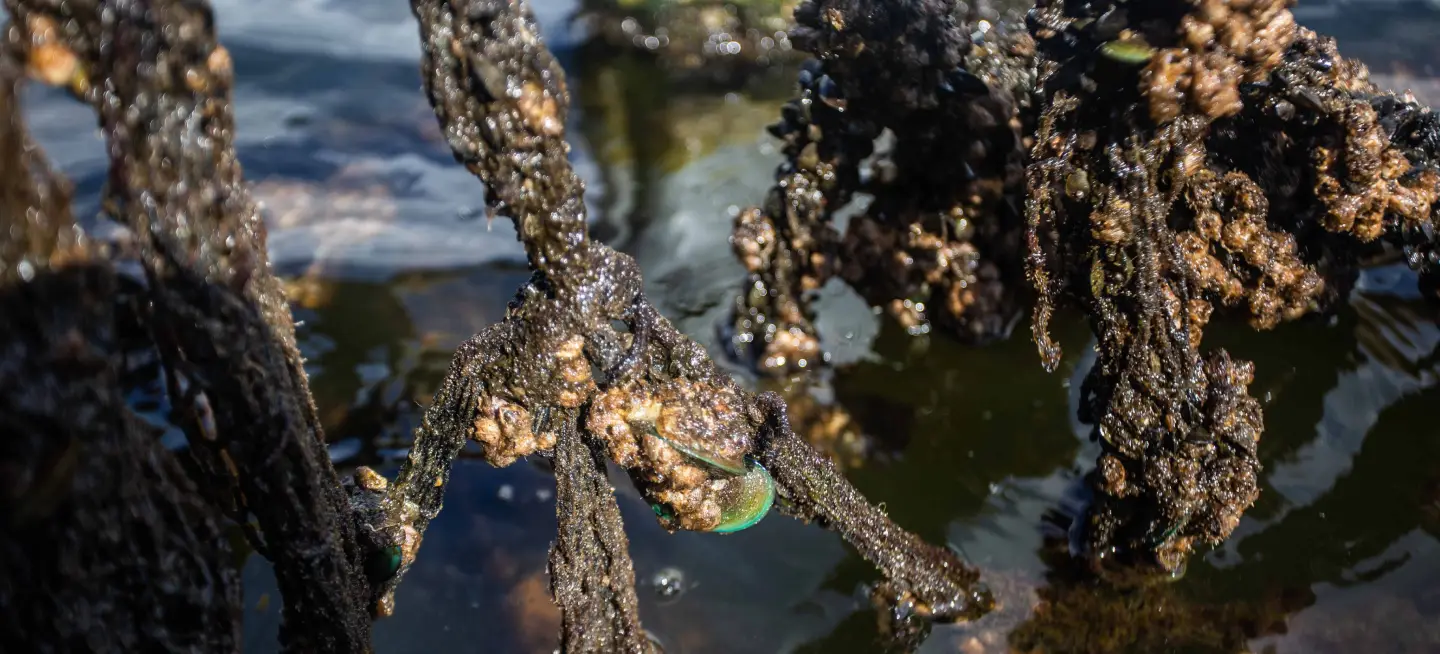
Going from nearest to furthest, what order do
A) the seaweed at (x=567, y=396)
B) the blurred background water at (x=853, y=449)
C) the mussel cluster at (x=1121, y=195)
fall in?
the seaweed at (x=567, y=396) → the mussel cluster at (x=1121, y=195) → the blurred background water at (x=853, y=449)

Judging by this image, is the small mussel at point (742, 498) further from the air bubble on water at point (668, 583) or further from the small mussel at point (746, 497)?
the air bubble on water at point (668, 583)

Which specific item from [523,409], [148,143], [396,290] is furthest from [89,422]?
[396,290]

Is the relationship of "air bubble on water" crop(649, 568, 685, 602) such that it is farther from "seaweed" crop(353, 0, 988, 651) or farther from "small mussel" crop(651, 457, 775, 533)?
"small mussel" crop(651, 457, 775, 533)

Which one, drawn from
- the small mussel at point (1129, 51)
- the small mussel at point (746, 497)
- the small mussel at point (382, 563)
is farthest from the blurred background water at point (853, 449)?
the small mussel at point (1129, 51)

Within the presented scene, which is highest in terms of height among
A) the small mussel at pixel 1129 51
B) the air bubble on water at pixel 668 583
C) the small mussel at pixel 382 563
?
the small mussel at pixel 1129 51

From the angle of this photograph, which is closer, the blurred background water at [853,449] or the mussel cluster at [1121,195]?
the mussel cluster at [1121,195]

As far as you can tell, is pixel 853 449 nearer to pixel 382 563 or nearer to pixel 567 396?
pixel 567 396

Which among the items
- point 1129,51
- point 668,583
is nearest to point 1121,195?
point 1129,51

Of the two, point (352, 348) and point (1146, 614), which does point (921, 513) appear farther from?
point (352, 348)

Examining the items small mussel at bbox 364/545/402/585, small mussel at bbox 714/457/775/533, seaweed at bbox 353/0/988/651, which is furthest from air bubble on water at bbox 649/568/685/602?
small mussel at bbox 364/545/402/585
